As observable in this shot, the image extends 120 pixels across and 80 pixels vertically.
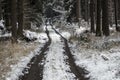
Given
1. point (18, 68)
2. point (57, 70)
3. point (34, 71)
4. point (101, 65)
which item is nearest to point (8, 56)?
point (18, 68)

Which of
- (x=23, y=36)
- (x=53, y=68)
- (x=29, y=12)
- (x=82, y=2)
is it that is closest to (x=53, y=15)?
(x=82, y=2)

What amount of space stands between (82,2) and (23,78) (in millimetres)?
49608

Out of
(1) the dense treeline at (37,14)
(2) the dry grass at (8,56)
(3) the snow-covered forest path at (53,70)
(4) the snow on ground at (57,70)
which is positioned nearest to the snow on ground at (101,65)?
(3) the snow-covered forest path at (53,70)

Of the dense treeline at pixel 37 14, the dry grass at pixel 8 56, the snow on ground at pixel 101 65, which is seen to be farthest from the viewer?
the dense treeline at pixel 37 14

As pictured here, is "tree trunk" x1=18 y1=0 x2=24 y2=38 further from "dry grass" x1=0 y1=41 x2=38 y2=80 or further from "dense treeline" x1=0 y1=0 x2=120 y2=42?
"dry grass" x1=0 y1=41 x2=38 y2=80

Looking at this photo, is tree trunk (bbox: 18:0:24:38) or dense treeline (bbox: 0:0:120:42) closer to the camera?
dense treeline (bbox: 0:0:120:42)

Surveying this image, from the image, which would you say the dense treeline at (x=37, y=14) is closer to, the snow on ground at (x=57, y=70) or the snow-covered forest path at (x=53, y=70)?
the snow-covered forest path at (x=53, y=70)

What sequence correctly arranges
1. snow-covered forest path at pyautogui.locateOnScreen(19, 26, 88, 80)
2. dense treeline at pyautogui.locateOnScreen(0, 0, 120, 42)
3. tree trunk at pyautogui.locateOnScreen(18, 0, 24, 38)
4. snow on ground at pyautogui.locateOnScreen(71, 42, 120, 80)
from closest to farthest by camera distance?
snow on ground at pyautogui.locateOnScreen(71, 42, 120, 80), snow-covered forest path at pyautogui.locateOnScreen(19, 26, 88, 80), dense treeline at pyautogui.locateOnScreen(0, 0, 120, 42), tree trunk at pyautogui.locateOnScreen(18, 0, 24, 38)

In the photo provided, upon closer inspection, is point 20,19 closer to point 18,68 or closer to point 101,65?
point 18,68

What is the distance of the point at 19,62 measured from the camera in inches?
591

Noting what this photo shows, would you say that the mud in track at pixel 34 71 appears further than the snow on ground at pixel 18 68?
No

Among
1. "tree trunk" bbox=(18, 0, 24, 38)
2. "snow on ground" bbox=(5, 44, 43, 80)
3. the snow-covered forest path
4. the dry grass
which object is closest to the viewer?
the snow-covered forest path

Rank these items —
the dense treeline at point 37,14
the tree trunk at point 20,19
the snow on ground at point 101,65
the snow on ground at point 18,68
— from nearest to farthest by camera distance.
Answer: the snow on ground at point 101,65 < the snow on ground at point 18,68 < the dense treeline at point 37,14 < the tree trunk at point 20,19

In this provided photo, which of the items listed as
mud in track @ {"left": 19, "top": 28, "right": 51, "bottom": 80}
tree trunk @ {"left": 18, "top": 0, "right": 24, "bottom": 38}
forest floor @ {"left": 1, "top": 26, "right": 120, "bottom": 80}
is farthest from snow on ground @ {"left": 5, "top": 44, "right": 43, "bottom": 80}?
tree trunk @ {"left": 18, "top": 0, "right": 24, "bottom": 38}
